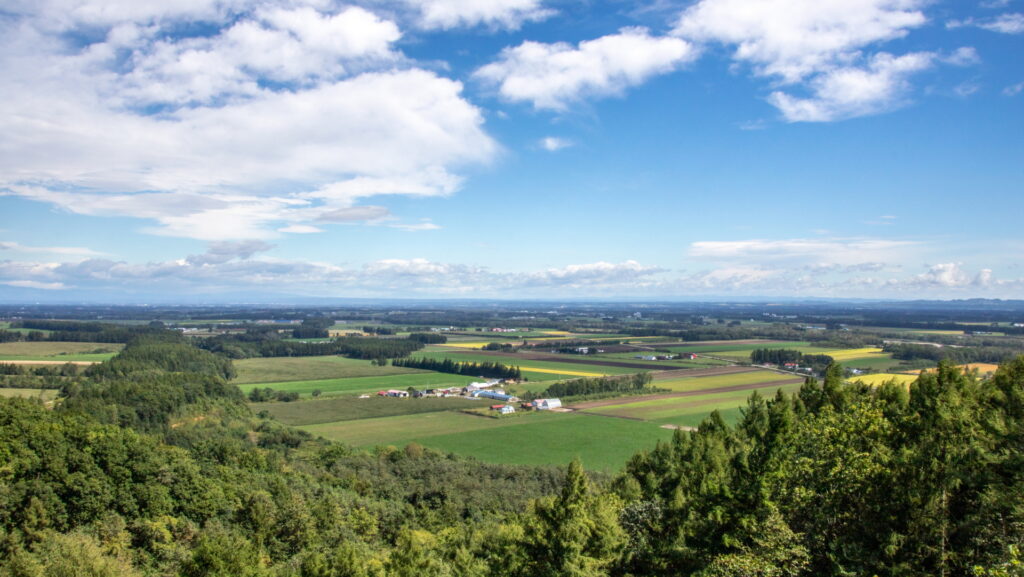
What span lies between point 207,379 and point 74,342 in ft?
398

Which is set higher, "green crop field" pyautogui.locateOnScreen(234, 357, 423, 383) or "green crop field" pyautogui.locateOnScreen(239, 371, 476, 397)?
"green crop field" pyautogui.locateOnScreen(234, 357, 423, 383)

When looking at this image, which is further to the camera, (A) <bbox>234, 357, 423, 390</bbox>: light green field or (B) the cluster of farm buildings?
(A) <bbox>234, 357, 423, 390</bbox>: light green field

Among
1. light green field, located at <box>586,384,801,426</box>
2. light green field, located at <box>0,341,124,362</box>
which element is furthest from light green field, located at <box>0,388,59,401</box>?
light green field, located at <box>586,384,801,426</box>

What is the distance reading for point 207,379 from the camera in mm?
100375

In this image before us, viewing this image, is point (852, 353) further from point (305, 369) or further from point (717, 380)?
point (305, 369)

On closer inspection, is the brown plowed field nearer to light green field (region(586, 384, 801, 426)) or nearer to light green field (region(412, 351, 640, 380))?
light green field (region(586, 384, 801, 426))

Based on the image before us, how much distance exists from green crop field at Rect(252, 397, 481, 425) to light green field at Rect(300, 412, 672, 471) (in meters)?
3.43

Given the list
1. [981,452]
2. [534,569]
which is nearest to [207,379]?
[534,569]

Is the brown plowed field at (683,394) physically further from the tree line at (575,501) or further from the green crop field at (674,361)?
the tree line at (575,501)

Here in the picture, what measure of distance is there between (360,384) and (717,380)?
70.6 meters

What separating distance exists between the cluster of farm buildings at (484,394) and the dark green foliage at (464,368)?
7.16 meters

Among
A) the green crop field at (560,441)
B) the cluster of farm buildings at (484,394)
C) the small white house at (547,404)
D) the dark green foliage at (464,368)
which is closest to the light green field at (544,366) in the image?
the dark green foliage at (464,368)

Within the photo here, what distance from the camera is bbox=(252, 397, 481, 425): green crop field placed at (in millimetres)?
90688

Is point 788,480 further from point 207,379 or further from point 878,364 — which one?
point 878,364
